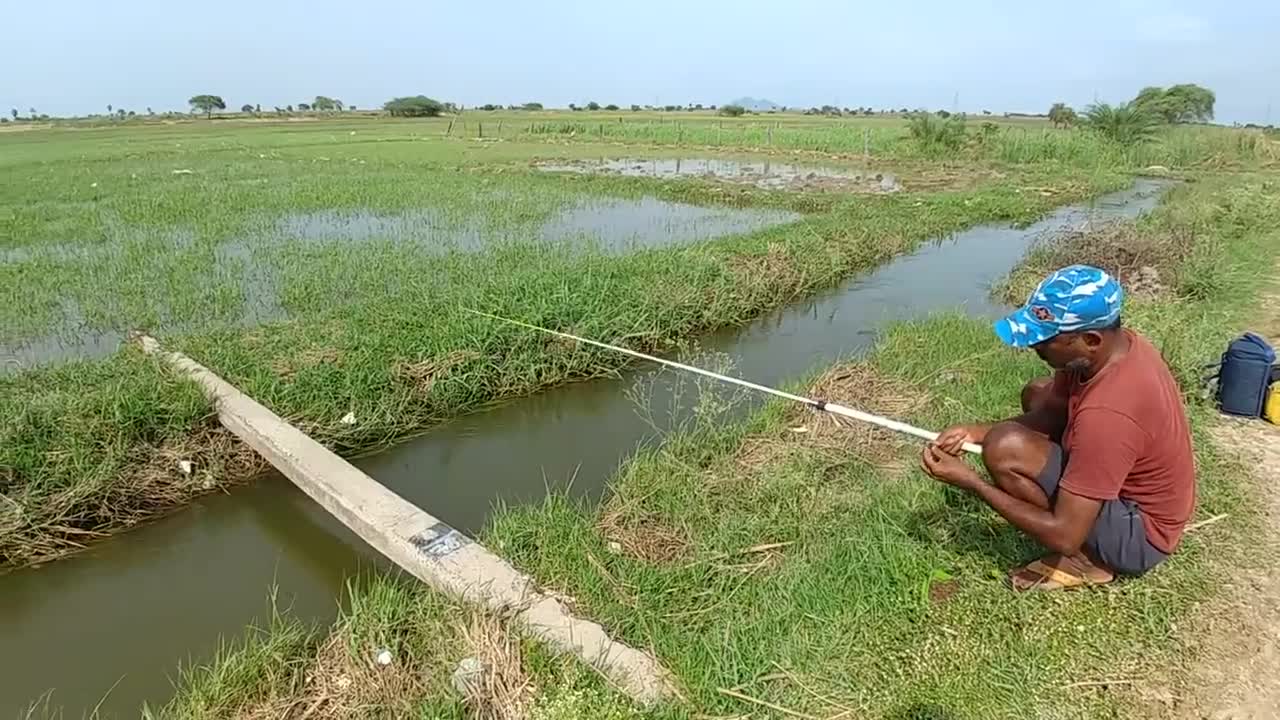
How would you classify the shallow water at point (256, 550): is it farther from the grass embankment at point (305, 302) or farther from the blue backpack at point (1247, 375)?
the blue backpack at point (1247, 375)

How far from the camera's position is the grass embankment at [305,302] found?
4.16 meters

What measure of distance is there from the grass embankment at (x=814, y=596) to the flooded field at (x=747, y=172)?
1379 centimetres

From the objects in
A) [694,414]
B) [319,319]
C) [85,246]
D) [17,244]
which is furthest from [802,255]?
[17,244]

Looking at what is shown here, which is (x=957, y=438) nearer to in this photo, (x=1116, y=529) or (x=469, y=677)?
(x=1116, y=529)

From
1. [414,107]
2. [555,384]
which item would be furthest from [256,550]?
[414,107]

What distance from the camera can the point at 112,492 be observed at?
4.02 metres

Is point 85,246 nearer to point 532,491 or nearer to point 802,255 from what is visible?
point 532,491

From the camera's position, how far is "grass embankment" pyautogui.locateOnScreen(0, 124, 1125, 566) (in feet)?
13.6

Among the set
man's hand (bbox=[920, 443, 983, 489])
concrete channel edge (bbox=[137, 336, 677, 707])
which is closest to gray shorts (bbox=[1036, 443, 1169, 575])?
man's hand (bbox=[920, 443, 983, 489])

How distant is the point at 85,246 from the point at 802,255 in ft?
29.8

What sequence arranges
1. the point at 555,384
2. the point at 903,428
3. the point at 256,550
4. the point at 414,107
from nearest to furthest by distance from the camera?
the point at 903,428 → the point at 256,550 → the point at 555,384 → the point at 414,107

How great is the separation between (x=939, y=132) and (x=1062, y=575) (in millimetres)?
24371

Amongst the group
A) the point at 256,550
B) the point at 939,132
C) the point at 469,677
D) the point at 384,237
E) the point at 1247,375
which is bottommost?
the point at 256,550

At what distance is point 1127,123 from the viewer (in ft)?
77.7
